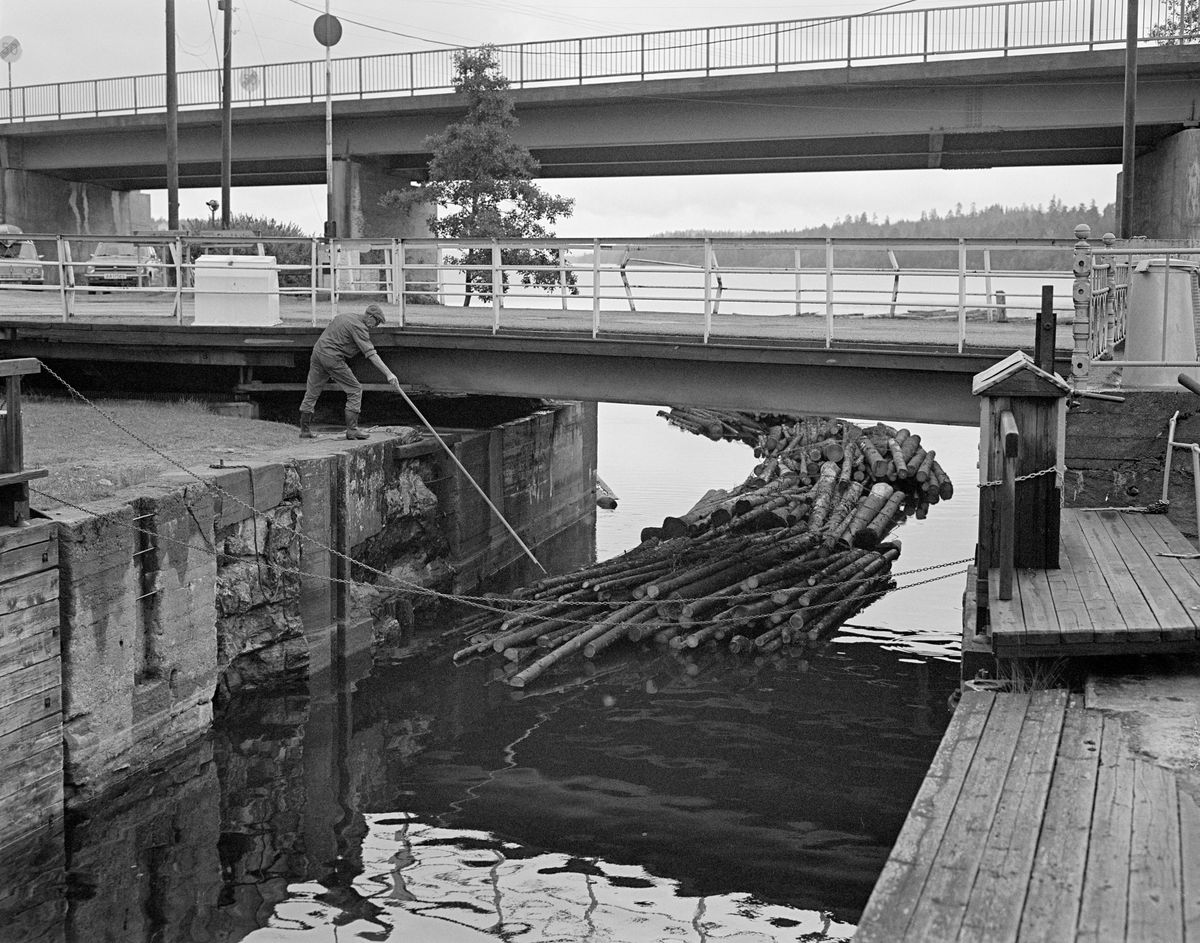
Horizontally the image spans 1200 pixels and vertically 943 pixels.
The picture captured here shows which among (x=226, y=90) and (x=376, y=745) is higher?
(x=226, y=90)

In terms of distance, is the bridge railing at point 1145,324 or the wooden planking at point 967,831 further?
the bridge railing at point 1145,324

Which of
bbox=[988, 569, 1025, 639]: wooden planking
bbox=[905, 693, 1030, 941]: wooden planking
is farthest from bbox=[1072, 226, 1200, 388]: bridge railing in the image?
bbox=[905, 693, 1030, 941]: wooden planking

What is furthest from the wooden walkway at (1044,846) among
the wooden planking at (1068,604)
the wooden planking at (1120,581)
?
the wooden planking at (1120,581)

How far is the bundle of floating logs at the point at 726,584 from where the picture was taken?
14812mm

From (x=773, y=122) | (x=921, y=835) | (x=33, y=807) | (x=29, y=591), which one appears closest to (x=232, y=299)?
(x=29, y=591)

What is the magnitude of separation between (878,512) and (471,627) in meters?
9.35

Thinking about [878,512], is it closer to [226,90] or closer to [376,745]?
[376,745]

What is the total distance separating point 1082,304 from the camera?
1034 cm

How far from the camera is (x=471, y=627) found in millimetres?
16172

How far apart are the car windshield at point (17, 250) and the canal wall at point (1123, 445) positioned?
31354 millimetres

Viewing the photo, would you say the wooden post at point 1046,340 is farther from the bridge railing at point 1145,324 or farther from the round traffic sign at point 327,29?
the round traffic sign at point 327,29

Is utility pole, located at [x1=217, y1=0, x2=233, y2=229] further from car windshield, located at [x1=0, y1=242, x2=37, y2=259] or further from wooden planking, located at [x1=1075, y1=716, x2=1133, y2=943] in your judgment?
wooden planking, located at [x1=1075, y1=716, x2=1133, y2=943]

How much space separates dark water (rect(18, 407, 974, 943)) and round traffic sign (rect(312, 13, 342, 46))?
24.6 meters

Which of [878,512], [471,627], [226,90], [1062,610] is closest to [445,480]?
[471,627]
